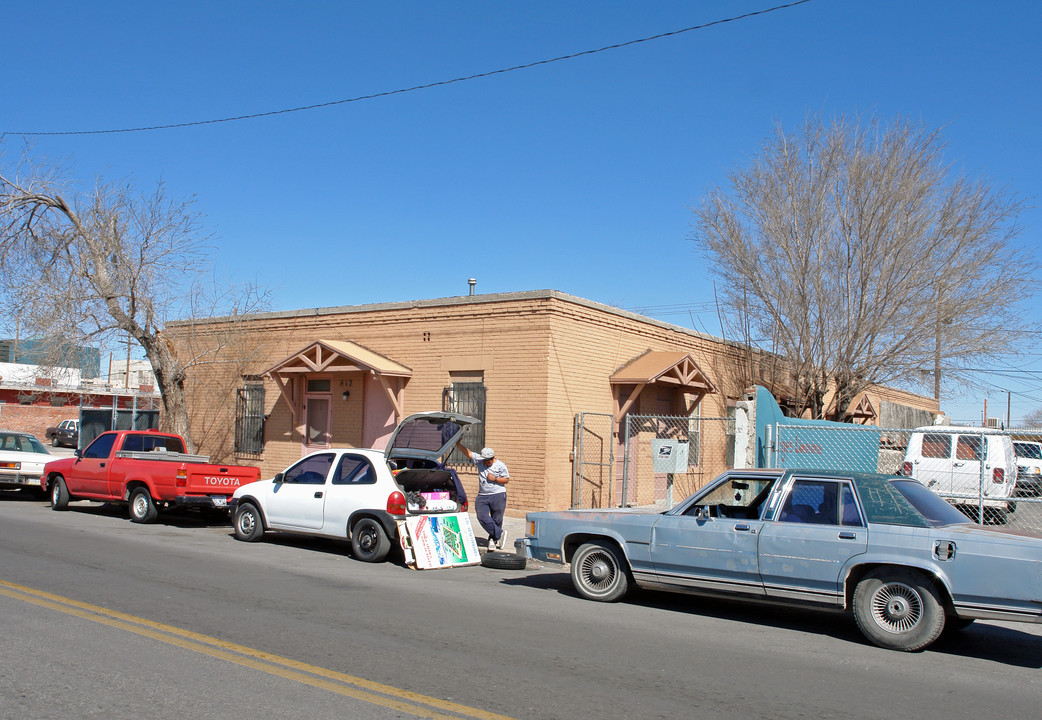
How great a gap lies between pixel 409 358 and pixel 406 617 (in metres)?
10.5

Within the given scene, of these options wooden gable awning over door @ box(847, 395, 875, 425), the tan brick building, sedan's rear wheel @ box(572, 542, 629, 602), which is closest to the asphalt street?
sedan's rear wheel @ box(572, 542, 629, 602)

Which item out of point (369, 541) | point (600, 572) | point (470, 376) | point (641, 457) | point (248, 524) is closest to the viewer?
point (600, 572)

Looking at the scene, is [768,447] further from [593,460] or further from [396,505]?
[396,505]

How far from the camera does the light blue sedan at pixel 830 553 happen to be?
23.1 ft

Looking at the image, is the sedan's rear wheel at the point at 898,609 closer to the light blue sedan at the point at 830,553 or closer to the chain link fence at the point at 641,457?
the light blue sedan at the point at 830,553

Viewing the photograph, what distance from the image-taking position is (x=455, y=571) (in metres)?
11.2

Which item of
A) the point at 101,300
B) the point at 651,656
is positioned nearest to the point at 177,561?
the point at 651,656

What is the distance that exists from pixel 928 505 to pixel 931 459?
10.7 meters

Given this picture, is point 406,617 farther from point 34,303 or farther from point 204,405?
point 204,405

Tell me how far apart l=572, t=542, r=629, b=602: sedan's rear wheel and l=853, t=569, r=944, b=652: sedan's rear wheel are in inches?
95.5

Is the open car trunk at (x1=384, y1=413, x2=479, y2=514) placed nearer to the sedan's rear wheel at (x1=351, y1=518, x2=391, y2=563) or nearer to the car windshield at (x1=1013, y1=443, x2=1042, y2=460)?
the sedan's rear wheel at (x1=351, y1=518, x2=391, y2=563)

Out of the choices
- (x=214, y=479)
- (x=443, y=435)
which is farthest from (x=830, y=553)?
(x=214, y=479)

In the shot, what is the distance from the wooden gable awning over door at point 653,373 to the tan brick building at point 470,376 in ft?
0.11

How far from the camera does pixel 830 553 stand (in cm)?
766
